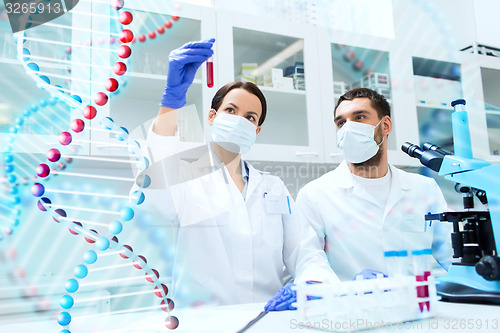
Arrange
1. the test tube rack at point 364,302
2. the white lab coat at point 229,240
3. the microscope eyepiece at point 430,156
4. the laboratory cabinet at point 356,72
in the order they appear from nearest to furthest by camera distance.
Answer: the test tube rack at point 364,302
the microscope eyepiece at point 430,156
the white lab coat at point 229,240
the laboratory cabinet at point 356,72

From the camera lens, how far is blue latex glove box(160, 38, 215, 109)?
1148 mm

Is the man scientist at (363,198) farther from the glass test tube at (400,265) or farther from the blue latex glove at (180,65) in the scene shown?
the blue latex glove at (180,65)

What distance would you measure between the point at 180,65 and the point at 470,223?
2.85 ft

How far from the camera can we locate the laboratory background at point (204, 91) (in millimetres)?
1963

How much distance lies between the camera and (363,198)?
5.91 feet

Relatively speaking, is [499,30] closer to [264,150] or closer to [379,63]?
[379,63]

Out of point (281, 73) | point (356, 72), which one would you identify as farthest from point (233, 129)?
point (356, 72)

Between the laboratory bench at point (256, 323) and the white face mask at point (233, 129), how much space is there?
2.44 feet

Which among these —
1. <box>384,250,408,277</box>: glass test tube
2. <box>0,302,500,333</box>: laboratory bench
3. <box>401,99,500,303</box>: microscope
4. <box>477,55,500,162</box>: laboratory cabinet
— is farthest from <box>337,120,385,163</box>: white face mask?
<box>477,55,500,162</box>: laboratory cabinet

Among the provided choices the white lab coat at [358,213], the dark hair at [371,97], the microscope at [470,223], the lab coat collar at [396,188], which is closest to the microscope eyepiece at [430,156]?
the microscope at [470,223]

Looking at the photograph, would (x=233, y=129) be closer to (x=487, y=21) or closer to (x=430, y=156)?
(x=430, y=156)

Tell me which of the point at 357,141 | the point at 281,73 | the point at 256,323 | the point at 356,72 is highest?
the point at 356,72

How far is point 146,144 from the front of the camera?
1209 mm

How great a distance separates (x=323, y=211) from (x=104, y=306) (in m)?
1.11
